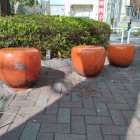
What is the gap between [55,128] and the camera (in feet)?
10.6

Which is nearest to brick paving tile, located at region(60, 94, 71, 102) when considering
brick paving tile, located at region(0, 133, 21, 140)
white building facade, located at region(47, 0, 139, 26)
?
brick paving tile, located at region(0, 133, 21, 140)

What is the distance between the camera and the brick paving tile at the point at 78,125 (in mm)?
3148

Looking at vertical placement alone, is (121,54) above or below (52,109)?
above

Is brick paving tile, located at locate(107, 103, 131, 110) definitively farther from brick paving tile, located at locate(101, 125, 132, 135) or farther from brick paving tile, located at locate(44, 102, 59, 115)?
brick paving tile, located at locate(44, 102, 59, 115)

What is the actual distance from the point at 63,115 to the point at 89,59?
203 cm

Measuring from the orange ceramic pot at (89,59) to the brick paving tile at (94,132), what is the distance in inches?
89.0

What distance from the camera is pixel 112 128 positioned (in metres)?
3.24

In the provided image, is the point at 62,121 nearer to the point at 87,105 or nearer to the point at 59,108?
the point at 59,108

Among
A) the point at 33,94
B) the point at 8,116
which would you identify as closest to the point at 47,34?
the point at 33,94

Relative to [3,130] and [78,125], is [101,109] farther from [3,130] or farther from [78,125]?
[3,130]

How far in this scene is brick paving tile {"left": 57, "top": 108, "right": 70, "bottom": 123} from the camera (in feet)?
11.3

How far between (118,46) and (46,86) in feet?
8.79

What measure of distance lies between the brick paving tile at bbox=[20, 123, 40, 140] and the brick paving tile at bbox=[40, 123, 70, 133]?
9 centimetres

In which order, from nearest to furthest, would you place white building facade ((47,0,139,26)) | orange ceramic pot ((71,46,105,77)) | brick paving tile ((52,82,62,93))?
brick paving tile ((52,82,62,93)), orange ceramic pot ((71,46,105,77)), white building facade ((47,0,139,26))
